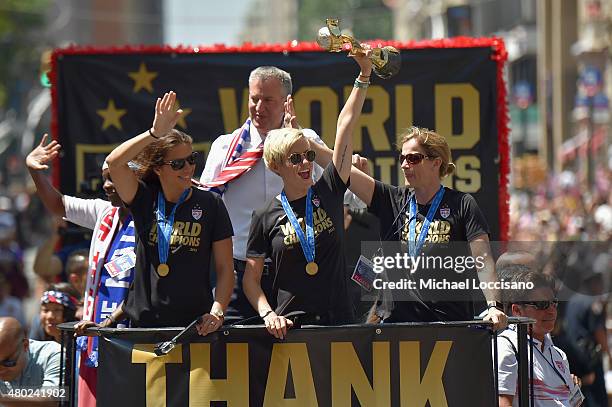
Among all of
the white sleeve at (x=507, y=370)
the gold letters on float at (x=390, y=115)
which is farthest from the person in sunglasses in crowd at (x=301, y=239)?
the gold letters on float at (x=390, y=115)

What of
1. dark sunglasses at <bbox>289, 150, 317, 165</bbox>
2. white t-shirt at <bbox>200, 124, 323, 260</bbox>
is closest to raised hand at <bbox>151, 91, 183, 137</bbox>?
dark sunglasses at <bbox>289, 150, 317, 165</bbox>

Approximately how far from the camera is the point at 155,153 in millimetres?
6559

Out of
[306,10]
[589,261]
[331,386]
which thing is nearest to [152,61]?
[589,261]

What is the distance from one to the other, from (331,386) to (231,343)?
1.69 ft

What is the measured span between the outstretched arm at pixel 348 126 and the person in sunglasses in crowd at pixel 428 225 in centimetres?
23

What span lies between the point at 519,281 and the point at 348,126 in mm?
1161

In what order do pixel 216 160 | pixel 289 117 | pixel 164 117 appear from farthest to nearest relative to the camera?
pixel 216 160 → pixel 289 117 → pixel 164 117

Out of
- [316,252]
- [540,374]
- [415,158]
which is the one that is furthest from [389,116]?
[316,252]

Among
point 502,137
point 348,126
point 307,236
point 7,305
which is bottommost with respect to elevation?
point 7,305

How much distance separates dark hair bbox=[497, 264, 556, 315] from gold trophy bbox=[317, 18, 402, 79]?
1.17 m

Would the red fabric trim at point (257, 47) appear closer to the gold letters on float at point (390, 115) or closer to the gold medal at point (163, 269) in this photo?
the gold letters on float at point (390, 115)

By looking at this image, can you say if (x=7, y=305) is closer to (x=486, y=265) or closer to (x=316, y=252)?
(x=316, y=252)

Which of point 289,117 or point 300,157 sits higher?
point 289,117

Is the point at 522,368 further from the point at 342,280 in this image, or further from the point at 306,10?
the point at 306,10
